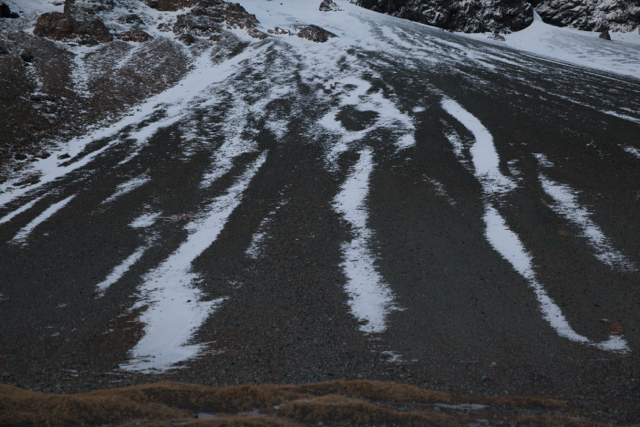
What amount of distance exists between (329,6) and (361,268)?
44896 millimetres

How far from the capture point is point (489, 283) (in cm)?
708

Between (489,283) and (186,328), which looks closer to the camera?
(186,328)

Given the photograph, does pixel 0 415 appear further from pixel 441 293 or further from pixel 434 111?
pixel 434 111

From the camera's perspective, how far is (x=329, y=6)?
45.0m

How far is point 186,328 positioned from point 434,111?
51.9ft

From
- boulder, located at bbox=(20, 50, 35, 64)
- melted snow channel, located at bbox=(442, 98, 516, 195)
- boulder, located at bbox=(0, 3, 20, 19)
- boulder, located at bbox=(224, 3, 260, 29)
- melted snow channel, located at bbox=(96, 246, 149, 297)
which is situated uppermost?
boulder, located at bbox=(224, 3, 260, 29)

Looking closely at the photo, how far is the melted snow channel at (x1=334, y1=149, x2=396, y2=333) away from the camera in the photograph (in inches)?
255

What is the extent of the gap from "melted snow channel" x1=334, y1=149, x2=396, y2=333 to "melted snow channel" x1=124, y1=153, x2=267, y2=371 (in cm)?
247

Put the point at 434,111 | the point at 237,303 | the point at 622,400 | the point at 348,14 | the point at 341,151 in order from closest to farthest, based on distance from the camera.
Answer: the point at 622,400, the point at 237,303, the point at 341,151, the point at 434,111, the point at 348,14

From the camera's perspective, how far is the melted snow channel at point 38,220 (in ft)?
30.0

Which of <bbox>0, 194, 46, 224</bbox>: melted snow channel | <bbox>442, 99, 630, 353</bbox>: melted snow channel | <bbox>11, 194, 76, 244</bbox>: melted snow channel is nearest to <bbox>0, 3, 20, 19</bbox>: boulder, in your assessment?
<bbox>0, 194, 46, 224</bbox>: melted snow channel

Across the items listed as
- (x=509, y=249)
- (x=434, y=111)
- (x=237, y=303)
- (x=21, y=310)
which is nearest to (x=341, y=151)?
(x=434, y=111)

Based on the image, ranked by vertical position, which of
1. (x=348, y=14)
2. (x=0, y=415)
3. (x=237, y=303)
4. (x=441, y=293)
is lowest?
(x=237, y=303)

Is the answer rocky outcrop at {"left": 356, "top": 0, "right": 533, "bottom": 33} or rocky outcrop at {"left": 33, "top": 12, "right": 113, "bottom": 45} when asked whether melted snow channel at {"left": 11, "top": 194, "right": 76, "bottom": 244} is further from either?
rocky outcrop at {"left": 356, "top": 0, "right": 533, "bottom": 33}
